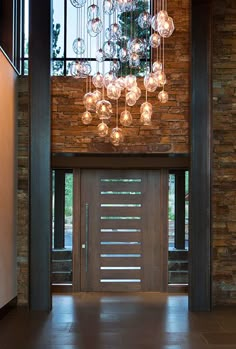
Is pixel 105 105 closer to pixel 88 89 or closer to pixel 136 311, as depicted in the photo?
pixel 88 89

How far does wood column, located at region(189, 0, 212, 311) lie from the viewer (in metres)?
5.70

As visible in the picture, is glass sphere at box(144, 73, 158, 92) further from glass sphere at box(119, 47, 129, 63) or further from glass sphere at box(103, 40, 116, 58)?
glass sphere at box(103, 40, 116, 58)

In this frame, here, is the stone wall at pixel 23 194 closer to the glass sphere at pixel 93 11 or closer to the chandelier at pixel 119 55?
the chandelier at pixel 119 55

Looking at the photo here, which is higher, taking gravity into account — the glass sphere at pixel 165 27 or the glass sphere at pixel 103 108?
the glass sphere at pixel 165 27

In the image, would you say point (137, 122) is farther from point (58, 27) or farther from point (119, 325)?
point (119, 325)

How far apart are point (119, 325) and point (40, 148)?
2758mm

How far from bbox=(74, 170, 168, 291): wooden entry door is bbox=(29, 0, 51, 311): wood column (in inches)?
41.9

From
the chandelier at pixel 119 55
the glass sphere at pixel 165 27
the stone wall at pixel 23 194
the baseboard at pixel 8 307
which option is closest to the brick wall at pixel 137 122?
the stone wall at pixel 23 194

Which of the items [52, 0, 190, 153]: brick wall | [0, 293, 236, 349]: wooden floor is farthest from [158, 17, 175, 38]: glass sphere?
[0, 293, 236, 349]: wooden floor

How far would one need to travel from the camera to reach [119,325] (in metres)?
4.89

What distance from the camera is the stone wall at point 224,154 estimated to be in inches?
235

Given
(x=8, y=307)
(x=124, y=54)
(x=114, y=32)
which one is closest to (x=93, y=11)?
(x=114, y=32)

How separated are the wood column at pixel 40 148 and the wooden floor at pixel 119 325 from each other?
0.55m

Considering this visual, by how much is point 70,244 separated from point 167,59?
3542 millimetres
